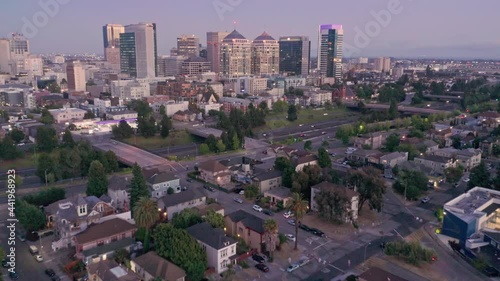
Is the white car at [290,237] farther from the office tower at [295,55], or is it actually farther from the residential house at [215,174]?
the office tower at [295,55]

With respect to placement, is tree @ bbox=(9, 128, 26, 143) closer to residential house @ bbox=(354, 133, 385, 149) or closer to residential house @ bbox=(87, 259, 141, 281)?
residential house @ bbox=(87, 259, 141, 281)

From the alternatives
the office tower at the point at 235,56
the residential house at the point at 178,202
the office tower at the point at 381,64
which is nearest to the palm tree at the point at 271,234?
the residential house at the point at 178,202

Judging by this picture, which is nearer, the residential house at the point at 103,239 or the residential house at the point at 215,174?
the residential house at the point at 103,239

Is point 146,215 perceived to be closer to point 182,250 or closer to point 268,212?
point 182,250

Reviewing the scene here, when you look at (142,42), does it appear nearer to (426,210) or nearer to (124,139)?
(124,139)

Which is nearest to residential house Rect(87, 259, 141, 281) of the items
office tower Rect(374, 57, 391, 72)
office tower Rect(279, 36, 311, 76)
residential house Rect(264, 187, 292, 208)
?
residential house Rect(264, 187, 292, 208)

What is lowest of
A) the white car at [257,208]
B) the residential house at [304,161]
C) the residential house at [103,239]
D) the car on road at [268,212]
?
the car on road at [268,212]

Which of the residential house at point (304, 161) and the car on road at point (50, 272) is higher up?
the residential house at point (304, 161)
